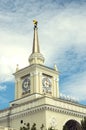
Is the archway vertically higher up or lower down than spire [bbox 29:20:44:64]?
lower down

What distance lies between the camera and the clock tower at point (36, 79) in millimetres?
93562

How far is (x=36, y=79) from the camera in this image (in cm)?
9344

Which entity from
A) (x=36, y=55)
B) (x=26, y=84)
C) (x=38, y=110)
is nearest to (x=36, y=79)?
(x=26, y=84)

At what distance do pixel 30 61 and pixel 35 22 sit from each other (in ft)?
44.6

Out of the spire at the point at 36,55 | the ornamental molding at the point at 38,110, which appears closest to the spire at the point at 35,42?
the spire at the point at 36,55

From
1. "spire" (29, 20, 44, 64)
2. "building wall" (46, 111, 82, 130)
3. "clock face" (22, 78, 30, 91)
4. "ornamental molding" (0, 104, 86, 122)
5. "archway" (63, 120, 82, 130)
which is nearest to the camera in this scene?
"building wall" (46, 111, 82, 130)

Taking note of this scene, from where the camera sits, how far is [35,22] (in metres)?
107

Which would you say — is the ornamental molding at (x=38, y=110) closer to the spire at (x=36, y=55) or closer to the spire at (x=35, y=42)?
the spire at (x=36, y=55)

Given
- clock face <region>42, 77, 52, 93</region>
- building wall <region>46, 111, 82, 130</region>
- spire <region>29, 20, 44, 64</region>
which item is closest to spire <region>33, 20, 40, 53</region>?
spire <region>29, 20, 44, 64</region>

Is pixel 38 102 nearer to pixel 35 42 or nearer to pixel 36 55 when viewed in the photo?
pixel 36 55

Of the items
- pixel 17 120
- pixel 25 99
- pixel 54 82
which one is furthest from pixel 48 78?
pixel 17 120

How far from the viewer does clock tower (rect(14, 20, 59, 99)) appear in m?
93.6

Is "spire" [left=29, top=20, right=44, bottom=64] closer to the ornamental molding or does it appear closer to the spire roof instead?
the spire roof

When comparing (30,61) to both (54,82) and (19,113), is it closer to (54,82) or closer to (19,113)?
(54,82)
